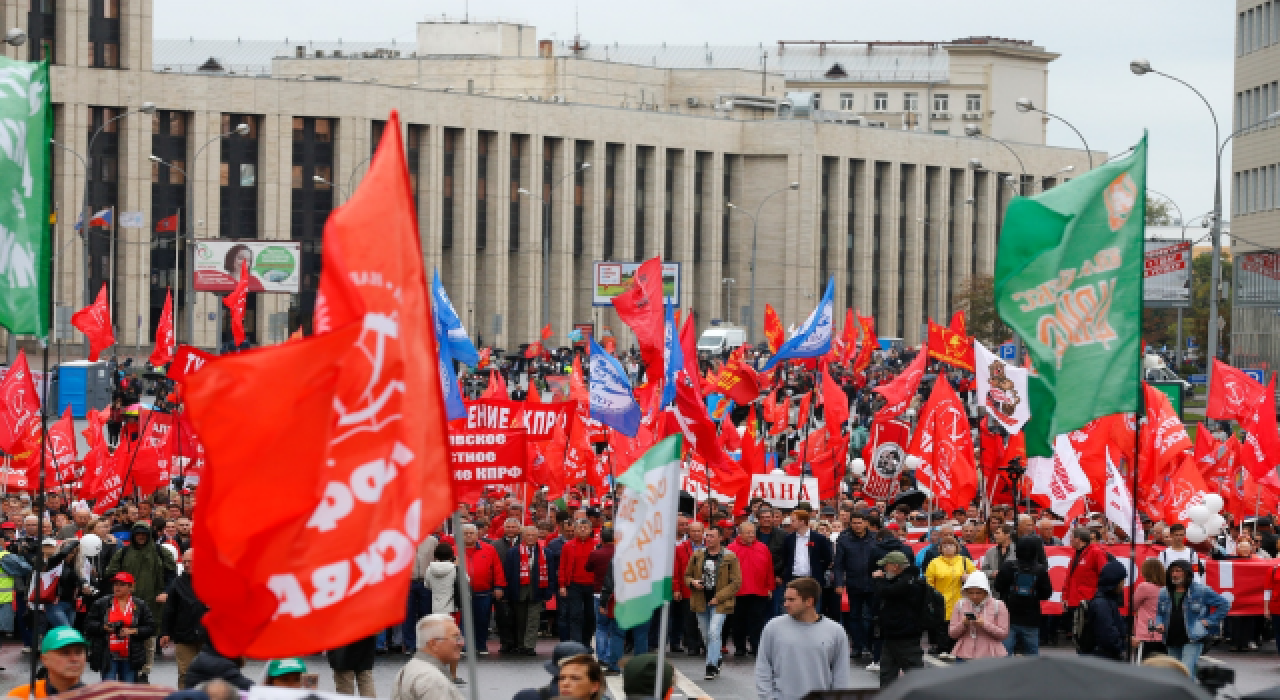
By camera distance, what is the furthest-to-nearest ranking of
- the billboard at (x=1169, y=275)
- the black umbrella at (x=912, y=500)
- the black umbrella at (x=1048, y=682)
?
the billboard at (x=1169, y=275), the black umbrella at (x=912, y=500), the black umbrella at (x=1048, y=682)

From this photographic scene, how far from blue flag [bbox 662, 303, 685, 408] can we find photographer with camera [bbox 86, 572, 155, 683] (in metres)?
5.66

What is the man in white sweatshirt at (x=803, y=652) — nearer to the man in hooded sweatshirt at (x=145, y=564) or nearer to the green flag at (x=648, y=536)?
the green flag at (x=648, y=536)

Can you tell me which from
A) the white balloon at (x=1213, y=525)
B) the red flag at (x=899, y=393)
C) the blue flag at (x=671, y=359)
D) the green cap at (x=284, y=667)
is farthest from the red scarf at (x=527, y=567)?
the red flag at (x=899, y=393)

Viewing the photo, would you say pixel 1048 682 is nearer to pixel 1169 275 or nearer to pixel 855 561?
pixel 855 561

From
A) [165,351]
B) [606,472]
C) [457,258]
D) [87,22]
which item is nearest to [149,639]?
[606,472]

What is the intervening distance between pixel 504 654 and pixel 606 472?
6378mm

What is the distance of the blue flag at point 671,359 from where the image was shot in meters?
18.2

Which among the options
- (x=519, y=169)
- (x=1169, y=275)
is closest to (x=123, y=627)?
(x=1169, y=275)

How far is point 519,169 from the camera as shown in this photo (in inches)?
3529

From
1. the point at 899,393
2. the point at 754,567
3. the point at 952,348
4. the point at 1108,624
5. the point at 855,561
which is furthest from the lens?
the point at 952,348

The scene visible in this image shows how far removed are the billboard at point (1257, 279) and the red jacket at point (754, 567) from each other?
126ft

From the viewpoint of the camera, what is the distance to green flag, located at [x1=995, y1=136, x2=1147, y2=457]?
10.0 m

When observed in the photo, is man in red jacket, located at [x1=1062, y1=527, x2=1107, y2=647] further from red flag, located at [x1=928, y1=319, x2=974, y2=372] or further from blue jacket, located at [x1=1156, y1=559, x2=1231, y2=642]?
red flag, located at [x1=928, y1=319, x2=974, y2=372]

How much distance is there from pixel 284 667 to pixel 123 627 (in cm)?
432
